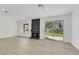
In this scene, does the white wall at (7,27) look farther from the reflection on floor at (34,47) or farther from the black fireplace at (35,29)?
the black fireplace at (35,29)

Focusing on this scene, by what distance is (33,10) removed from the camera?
2229mm

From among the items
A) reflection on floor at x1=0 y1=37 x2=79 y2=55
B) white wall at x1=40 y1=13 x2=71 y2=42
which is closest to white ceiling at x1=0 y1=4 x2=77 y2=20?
white wall at x1=40 y1=13 x2=71 y2=42

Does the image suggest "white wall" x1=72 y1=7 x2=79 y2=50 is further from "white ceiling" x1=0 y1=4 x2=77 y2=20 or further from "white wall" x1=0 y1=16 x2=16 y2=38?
"white wall" x1=0 y1=16 x2=16 y2=38

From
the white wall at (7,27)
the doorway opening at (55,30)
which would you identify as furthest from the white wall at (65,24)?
the white wall at (7,27)

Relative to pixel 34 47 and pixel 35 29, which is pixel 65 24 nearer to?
pixel 35 29

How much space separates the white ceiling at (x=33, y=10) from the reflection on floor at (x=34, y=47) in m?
0.54

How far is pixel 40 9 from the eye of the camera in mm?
2213

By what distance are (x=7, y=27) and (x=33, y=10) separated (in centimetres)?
70

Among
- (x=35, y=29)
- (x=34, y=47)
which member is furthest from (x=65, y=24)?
(x=34, y=47)

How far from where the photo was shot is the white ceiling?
2.06 meters

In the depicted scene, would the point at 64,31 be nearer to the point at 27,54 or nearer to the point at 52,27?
the point at 52,27
